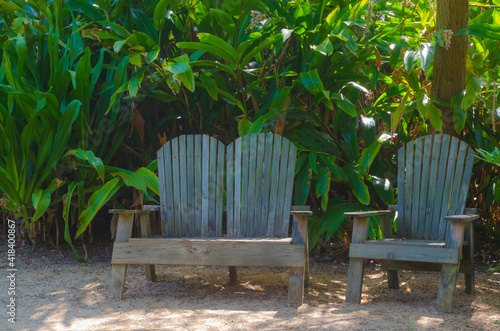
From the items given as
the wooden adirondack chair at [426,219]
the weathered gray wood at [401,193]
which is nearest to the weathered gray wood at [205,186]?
the wooden adirondack chair at [426,219]

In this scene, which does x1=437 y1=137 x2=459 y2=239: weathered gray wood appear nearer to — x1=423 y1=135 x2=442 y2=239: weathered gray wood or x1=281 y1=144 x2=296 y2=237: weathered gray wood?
x1=423 y1=135 x2=442 y2=239: weathered gray wood

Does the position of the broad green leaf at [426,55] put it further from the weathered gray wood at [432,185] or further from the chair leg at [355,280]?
the chair leg at [355,280]

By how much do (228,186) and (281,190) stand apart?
37cm

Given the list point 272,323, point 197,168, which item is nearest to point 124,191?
point 197,168

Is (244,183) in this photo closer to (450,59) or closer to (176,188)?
(176,188)

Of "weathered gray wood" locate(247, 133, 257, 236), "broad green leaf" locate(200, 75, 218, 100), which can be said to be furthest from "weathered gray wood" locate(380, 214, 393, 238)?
"broad green leaf" locate(200, 75, 218, 100)

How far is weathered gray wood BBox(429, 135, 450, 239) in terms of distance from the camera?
3309mm

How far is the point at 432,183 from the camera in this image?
11.0 ft

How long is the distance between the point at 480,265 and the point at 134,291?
9.12 feet

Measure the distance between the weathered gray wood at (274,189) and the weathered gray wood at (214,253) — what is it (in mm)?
385

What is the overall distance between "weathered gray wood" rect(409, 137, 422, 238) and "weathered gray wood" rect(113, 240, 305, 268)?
3.05ft

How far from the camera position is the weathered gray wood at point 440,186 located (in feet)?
10.9

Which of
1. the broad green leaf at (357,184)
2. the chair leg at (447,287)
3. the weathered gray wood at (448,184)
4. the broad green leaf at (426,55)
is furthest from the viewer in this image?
the broad green leaf at (357,184)

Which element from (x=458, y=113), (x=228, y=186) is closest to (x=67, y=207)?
(x=228, y=186)
